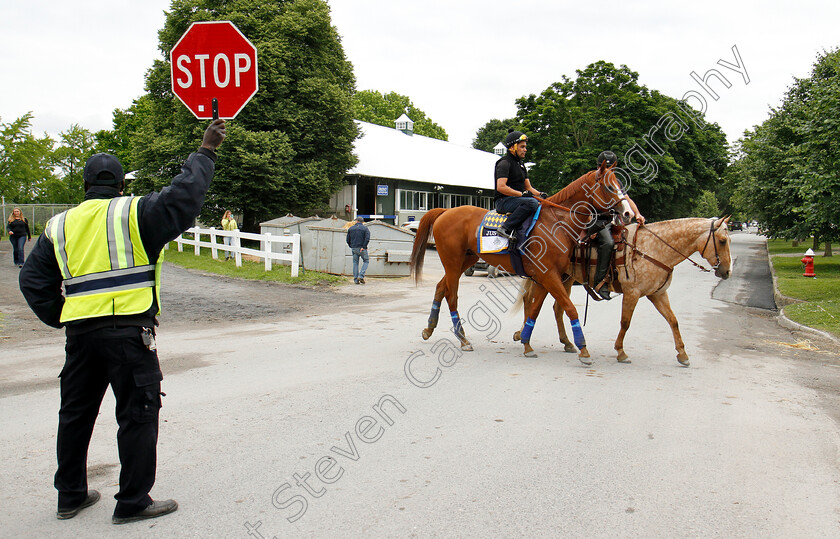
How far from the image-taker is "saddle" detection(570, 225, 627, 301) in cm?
802

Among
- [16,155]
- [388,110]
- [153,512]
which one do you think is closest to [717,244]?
[153,512]

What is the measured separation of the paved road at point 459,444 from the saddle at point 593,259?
1031 millimetres

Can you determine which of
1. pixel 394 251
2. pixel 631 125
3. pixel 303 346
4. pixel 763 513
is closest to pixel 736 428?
pixel 763 513

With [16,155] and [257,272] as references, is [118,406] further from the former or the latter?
[16,155]

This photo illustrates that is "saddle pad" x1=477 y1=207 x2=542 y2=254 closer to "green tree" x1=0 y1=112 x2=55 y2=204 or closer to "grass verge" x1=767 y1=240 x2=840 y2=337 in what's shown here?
"grass verge" x1=767 y1=240 x2=840 y2=337

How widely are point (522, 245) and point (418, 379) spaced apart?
242 centimetres

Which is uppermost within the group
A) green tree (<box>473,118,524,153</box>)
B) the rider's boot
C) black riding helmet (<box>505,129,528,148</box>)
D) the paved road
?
green tree (<box>473,118,524,153</box>)

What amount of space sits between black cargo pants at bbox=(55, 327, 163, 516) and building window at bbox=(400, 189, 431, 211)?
125ft

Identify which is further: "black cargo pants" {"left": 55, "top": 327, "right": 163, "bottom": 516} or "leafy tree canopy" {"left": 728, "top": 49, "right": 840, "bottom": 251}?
"leafy tree canopy" {"left": 728, "top": 49, "right": 840, "bottom": 251}

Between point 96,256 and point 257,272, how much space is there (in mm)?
15523

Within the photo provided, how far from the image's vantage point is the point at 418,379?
6699mm

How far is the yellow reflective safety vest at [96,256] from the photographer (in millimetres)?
3400

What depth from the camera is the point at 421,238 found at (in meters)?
9.59

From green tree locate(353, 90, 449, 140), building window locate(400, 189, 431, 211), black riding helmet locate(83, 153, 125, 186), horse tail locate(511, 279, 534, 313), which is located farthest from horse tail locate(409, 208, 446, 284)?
green tree locate(353, 90, 449, 140)
